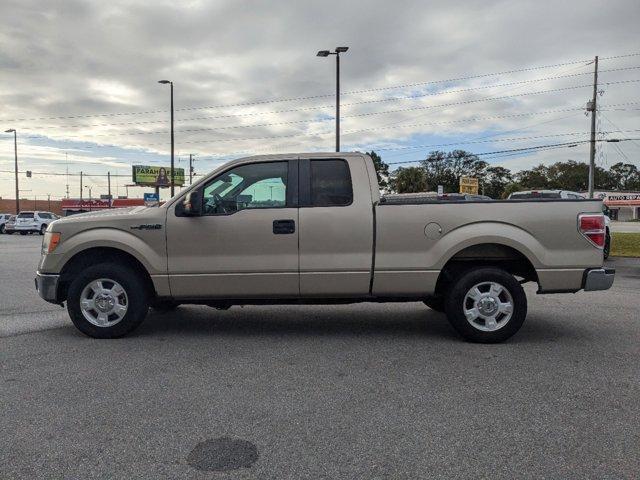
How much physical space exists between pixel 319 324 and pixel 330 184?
5.85 ft

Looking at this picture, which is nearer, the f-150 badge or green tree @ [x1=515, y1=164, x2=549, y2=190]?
the f-150 badge

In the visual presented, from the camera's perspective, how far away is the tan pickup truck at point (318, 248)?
5352 mm

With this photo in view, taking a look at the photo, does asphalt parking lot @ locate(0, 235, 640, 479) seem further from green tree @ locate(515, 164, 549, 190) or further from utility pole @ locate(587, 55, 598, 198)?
green tree @ locate(515, 164, 549, 190)

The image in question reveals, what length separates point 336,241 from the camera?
5402mm

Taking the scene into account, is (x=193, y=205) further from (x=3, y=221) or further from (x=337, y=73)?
(x=3, y=221)

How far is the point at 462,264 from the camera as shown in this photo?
5648 millimetres

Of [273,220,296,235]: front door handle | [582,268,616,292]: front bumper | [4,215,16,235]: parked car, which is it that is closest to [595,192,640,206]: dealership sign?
[4,215,16,235]: parked car

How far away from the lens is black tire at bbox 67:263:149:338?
554 cm

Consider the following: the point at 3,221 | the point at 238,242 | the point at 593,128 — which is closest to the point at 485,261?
the point at 238,242

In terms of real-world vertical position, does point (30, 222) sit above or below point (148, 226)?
below

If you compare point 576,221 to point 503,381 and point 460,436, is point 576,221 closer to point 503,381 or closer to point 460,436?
point 503,381

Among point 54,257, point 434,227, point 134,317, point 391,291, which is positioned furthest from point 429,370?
point 54,257

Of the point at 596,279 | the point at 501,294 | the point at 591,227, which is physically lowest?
the point at 501,294

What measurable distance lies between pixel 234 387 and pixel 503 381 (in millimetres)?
2147
